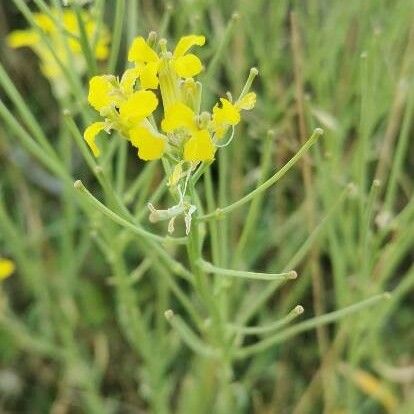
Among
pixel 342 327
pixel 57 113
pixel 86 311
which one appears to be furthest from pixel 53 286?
pixel 342 327

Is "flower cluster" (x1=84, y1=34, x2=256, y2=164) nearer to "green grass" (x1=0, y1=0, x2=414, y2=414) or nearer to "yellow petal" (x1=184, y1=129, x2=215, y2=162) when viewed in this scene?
"yellow petal" (x1=184, y1=129, x2=215, y2=162)

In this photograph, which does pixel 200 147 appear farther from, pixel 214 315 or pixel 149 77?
pixel 214 315

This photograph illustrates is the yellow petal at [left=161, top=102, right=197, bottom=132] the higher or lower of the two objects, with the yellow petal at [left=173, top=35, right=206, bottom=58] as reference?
lower

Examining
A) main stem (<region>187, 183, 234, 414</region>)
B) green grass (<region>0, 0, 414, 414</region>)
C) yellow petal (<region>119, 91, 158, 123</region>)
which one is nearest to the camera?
yellow petal (<region>119, 91, 158, 123</region>)

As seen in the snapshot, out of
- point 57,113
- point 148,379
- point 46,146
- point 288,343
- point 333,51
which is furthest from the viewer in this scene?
point 57,113

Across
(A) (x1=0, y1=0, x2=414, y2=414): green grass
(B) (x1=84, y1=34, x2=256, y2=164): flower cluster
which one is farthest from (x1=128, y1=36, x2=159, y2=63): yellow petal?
(A) (x1=0, y1=0, x2=414, y2=414): green grass

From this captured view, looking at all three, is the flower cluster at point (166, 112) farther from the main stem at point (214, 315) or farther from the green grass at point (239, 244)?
the green grass at point (239, 244)

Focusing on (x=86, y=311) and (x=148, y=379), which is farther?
(x=86, y=311)

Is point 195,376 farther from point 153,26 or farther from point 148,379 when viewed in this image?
point 153,26

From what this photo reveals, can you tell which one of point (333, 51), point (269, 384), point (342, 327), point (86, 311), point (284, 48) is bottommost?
point (269, 384)
